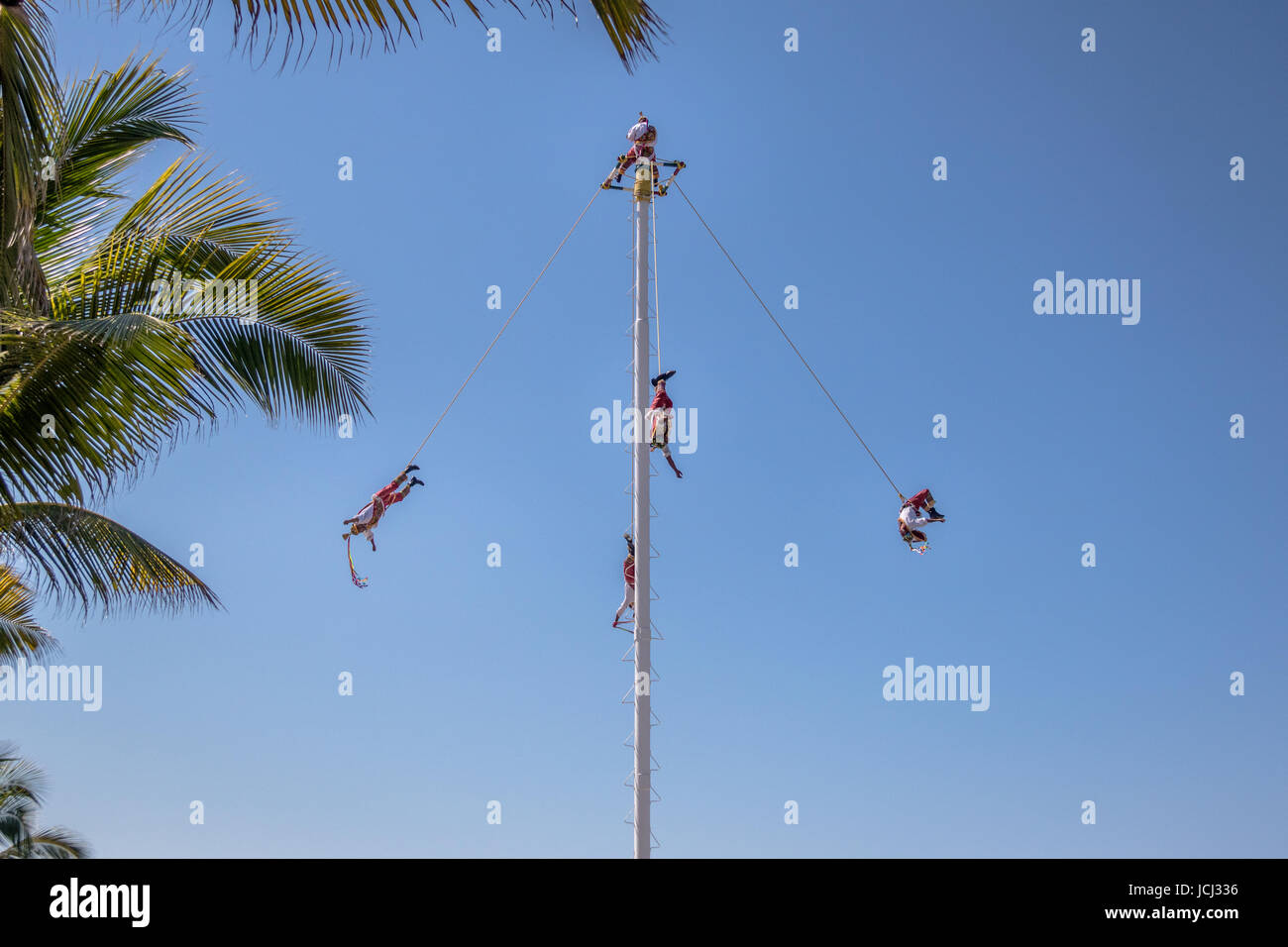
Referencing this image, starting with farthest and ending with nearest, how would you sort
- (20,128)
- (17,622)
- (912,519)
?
(912,519) < (17,622) < (20,128)

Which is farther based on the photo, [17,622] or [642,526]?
[642,526]

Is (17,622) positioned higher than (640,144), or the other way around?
(640,144)

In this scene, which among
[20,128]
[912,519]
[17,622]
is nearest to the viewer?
[20,128]

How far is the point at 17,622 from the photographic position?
10.5 m

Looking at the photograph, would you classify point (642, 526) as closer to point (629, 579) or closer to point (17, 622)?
point (629, 579)

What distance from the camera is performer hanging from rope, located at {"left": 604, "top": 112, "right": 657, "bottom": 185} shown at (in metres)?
15.3

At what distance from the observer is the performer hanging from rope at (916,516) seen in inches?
523

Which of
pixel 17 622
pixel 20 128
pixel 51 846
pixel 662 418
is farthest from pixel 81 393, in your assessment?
pixel 51 846

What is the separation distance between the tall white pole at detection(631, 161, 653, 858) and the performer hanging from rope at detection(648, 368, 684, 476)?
294 mm

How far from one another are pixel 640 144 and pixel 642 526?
5477 mm
